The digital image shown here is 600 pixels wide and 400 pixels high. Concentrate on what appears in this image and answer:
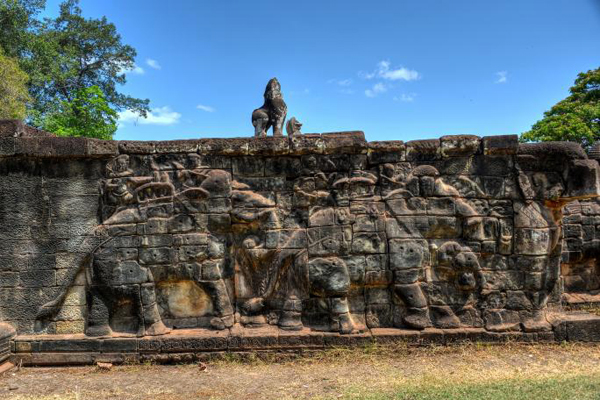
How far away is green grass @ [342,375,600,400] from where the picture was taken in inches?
157

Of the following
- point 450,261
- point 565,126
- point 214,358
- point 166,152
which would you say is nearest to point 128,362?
point 214,358

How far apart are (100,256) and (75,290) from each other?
647 millimetres

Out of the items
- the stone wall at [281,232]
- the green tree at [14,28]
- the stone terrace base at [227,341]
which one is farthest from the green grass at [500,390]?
the green tree at [14,28]

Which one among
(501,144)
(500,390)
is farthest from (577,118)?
(500,390)

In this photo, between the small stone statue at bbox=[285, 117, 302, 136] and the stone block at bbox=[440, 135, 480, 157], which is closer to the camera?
the stone block at bbox=[440, 135, 480, 157]

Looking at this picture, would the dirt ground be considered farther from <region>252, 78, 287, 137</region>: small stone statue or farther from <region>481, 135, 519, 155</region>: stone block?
<region>252, 78, 287, 137</region>: small stone statue

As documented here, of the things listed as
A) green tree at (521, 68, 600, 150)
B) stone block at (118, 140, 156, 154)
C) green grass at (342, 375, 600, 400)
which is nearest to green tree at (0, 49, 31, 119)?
stone block at (118, 140, 156, 154)

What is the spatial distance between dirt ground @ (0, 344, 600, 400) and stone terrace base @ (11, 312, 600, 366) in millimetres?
114

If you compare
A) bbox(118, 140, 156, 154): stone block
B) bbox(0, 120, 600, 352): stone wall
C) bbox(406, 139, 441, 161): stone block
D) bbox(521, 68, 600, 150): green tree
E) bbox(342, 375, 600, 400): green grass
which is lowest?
bbox(342, 375, 600, 400): green grass

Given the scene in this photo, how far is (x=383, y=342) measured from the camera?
17.9ft

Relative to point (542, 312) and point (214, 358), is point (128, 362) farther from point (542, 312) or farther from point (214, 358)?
point (542, 312)

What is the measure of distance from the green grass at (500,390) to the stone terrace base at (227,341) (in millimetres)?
1057

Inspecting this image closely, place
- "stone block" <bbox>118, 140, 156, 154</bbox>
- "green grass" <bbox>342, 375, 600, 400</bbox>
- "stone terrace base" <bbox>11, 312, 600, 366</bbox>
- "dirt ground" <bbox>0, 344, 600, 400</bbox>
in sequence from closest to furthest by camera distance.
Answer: "green grass" <bbox>342, 375, 600, 400</bbox>, "dirt ground" <bbox>0, 344, 600, 400</bbox>, "stone terrace base" <bbox>11, 312, 600, 366</bbox>, "stone block" <bbox>118, 140, 156, 154</bbox>

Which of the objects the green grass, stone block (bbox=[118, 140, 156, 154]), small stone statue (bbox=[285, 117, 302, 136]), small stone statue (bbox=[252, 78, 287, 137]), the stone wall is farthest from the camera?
small stone statue (bbox=[252, 78, 287, 137])
